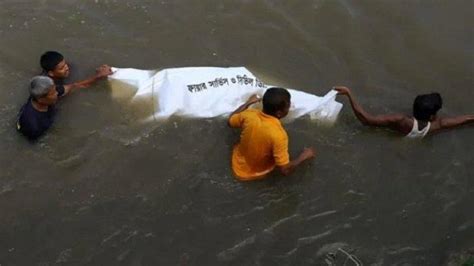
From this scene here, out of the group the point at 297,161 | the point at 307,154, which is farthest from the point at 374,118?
the point at 297,161

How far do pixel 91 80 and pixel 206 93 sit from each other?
3.66 ft

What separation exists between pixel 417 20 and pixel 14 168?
→ 4.45 meters

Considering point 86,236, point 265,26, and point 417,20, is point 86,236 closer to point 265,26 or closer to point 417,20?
point 265,26

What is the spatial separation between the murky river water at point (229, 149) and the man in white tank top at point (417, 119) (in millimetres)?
→ 121

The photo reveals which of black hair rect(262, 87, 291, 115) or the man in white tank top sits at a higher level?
black hair rect(262, 87, 291, 115)

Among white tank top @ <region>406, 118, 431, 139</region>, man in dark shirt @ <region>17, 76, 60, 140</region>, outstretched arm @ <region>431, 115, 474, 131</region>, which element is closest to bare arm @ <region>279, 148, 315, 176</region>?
white tank top @ <region>406, 118, 431, 139</region>

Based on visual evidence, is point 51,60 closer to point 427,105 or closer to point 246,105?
point 246,105

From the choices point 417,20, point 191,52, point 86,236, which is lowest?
point 86,236

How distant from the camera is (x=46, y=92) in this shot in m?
5.40

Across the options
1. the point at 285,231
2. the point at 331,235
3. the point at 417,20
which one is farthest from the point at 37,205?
the point at 417,20

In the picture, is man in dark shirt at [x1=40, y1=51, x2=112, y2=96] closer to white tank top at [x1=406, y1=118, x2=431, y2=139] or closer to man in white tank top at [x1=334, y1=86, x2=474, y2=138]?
man in white tank top at [x1=334, y1=86, x2=474, y2=138]

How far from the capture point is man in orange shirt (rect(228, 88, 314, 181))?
4930mm

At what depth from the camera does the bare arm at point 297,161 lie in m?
5.13

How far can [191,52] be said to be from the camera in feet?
21.4
